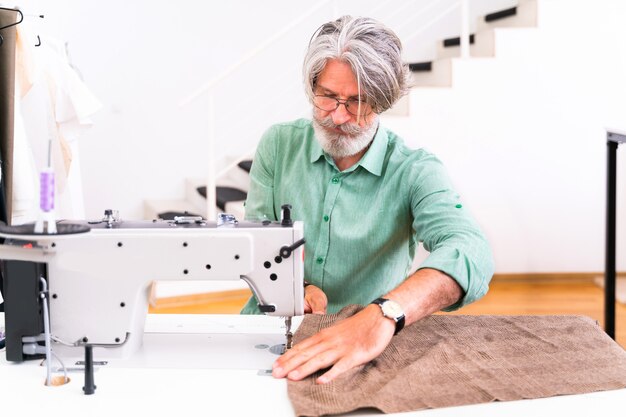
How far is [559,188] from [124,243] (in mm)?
4071

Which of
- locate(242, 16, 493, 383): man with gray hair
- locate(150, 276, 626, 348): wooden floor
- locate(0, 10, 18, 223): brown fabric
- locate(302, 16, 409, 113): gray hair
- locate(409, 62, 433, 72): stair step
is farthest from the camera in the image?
locate(409, 62, 433, 72): stair step

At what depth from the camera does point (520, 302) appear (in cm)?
477

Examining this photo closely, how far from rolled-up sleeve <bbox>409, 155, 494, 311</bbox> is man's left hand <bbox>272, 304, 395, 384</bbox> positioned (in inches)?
7.9

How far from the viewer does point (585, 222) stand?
5320 mm

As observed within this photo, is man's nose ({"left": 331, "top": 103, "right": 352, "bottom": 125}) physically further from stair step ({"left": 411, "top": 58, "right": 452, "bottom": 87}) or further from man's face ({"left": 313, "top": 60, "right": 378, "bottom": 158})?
stair step ({"left": 411, "top": 58, "right": 452, "bottom": 87})

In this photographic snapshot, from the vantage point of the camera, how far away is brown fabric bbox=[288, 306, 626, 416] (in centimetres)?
146

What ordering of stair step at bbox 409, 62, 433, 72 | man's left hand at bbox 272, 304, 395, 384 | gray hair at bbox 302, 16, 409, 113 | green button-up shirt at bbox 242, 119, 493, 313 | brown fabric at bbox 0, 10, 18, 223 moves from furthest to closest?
stair step at bbox 409, 62, 433, 72 < brown fabric at bbox 0, 10, 18, 223 < green button-up shirt at bbox 242, 119, 493, 313 < gray hair at bbox 302, 16, 409, 113 < man's left hand at bbox 272, 304, 395, 384

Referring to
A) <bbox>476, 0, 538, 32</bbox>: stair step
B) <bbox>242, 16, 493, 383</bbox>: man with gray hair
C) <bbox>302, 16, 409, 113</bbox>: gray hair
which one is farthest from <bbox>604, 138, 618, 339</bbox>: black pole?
<bbox>476, 0, 538, 32</bbox>: stair step

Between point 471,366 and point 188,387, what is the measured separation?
1.72 ft

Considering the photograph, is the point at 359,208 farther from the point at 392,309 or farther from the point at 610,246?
the point at 610,246

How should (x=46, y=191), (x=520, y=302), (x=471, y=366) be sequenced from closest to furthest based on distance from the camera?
(x=46, y=191) < (x=471, y=366) < (x=520, y=302)

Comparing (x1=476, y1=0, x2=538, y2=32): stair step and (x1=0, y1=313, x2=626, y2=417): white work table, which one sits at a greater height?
(x1=476, y1=0, x2=538, y2=32): stair step

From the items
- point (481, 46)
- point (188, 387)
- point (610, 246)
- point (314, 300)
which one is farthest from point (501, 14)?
point (188, 387)

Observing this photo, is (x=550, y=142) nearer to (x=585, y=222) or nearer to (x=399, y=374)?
(x=585, y=222)
